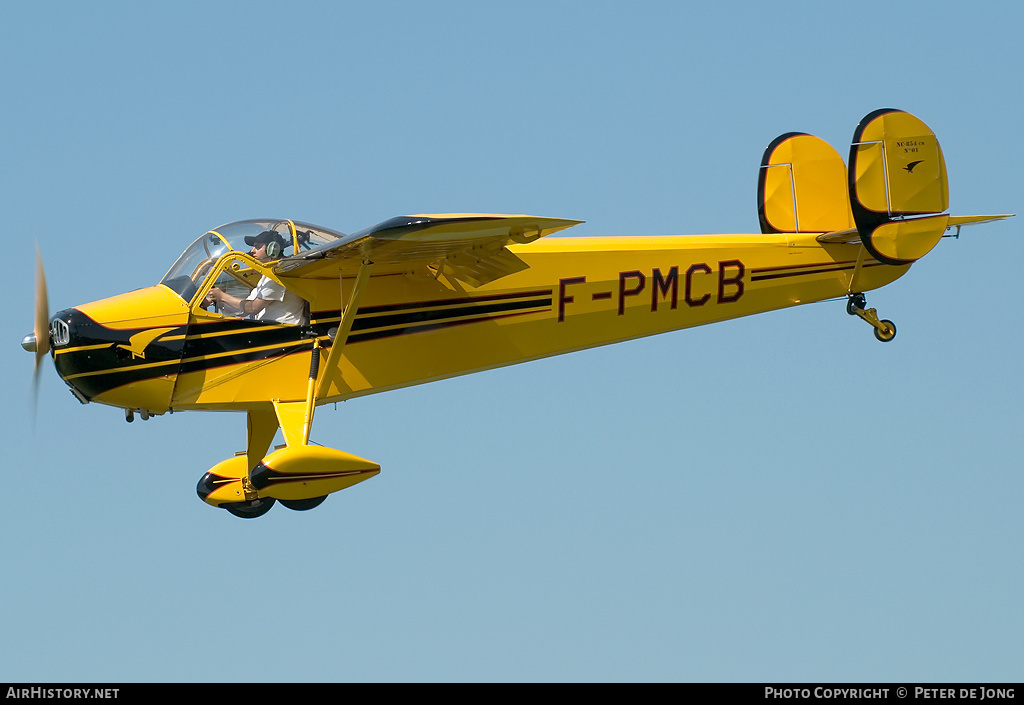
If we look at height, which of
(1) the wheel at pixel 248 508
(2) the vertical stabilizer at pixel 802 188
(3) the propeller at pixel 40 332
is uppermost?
(2) the vertical stabilizer at pixel 802 188

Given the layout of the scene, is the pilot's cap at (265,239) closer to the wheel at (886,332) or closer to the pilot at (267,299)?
the pilot at (267,299)

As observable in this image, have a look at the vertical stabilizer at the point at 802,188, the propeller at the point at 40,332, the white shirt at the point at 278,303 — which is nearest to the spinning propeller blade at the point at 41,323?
the propeller at the point at 40,332

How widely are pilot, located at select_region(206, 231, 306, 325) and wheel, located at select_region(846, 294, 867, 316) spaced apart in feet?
21.8

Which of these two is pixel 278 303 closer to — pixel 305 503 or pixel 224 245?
pixel 224 245

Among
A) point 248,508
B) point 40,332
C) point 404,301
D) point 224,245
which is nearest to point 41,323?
point 40,332

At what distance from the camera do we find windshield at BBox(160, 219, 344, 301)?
47.1 ft

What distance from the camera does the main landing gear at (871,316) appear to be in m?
17.0

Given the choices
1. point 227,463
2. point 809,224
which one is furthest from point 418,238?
point 809,224

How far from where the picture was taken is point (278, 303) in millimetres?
14516

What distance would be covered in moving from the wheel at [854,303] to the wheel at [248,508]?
7.18m

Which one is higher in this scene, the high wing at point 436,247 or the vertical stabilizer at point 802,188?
the vertical stabilizer at point 802,188

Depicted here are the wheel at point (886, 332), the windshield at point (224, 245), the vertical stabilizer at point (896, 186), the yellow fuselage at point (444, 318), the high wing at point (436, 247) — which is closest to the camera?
the high wing at point (436, 247)

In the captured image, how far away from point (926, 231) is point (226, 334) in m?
8.07

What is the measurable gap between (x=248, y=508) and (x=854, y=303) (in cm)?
748
